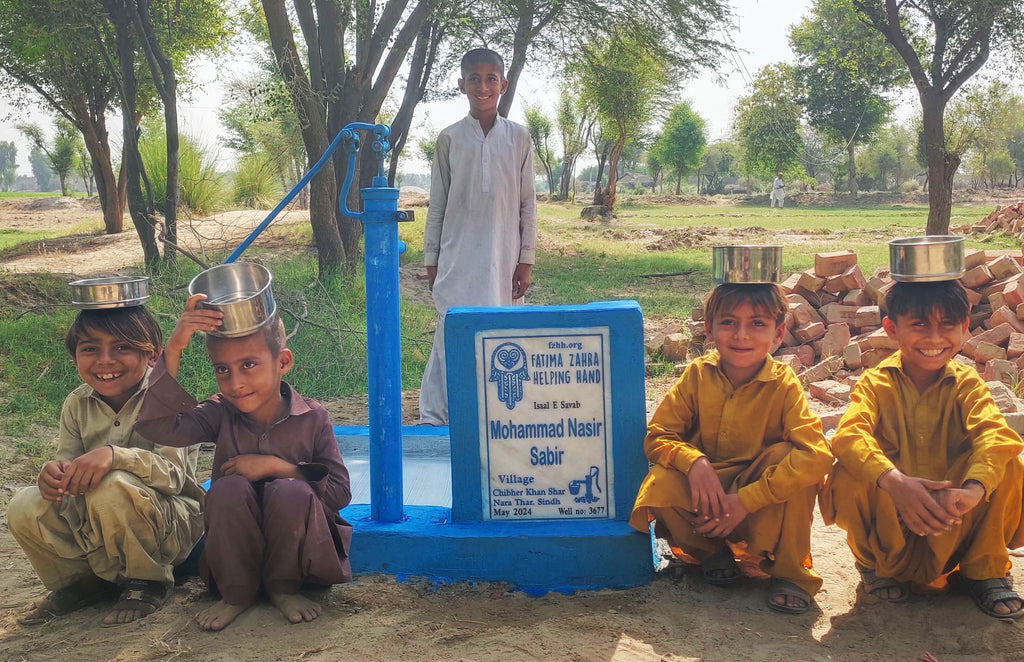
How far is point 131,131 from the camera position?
8.59 metres

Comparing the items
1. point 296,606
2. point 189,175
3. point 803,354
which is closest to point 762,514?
point 296,606

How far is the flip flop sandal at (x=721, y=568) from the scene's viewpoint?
279 centimetres

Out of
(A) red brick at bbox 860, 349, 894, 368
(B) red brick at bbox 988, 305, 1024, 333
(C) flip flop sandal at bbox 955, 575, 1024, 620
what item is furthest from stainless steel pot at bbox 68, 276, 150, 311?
(B) red brick at bbox 988, 305, 1024, 333

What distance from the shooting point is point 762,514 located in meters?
2.68

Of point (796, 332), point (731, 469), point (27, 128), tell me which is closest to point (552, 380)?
point (731, 469)

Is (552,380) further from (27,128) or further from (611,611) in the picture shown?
(27,128)

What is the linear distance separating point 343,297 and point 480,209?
405 centimetres

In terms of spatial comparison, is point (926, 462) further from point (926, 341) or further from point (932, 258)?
point (932, 258)

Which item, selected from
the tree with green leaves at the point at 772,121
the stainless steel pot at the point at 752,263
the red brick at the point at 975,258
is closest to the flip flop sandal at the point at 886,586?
the stainless steel pot at the point at 752,263

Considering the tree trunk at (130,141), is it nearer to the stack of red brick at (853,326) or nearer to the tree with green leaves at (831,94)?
the stack of red brick at (853,326)

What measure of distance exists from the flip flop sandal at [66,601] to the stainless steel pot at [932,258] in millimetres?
2664

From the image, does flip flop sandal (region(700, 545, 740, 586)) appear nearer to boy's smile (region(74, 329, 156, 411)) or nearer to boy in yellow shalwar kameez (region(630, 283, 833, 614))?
boy in yellow shalwar kameez (region(630, 283, 833, 614))

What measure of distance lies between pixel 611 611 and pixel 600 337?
854 mm

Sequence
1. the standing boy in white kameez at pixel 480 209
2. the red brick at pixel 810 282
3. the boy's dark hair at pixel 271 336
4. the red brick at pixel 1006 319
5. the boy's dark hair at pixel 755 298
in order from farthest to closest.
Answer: the red brick at pixel 810 282 → the red brick at pixel 1006 319 → the standing boy in white kameez at pixel 480 209 → the boy's dark hair at pixel 755 298 → the boy's dark hair at pixel 271 336
